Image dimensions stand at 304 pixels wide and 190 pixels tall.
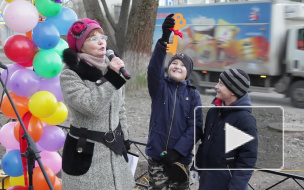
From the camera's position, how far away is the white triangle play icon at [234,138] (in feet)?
8.91

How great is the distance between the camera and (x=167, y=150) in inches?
124

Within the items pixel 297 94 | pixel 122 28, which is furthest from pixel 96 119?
pixel 297 94

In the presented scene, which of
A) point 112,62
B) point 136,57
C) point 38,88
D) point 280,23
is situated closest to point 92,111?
point 112,62

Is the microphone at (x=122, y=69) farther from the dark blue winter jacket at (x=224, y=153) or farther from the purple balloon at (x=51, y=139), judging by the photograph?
the purple balloon at (x=51, y=139)

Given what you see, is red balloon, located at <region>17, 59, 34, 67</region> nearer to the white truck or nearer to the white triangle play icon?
the white triangle play icon

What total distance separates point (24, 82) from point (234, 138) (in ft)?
5.93

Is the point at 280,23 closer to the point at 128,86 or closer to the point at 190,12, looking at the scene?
the point at 190,12

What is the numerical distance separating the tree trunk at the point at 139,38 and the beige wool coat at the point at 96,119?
7.33 metres

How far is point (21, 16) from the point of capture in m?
3.35

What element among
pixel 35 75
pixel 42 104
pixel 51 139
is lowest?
pixel 51 139

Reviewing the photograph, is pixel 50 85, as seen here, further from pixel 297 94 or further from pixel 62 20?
pixel 297 94

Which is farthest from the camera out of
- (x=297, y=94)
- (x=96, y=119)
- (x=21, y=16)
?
(x=297, y=94)

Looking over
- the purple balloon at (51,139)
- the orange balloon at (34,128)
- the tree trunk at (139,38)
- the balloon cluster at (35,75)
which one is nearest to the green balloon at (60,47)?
the balloon cluster at (35,75)

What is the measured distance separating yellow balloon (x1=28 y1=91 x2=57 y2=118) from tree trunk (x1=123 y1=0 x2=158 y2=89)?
668 centimetres
